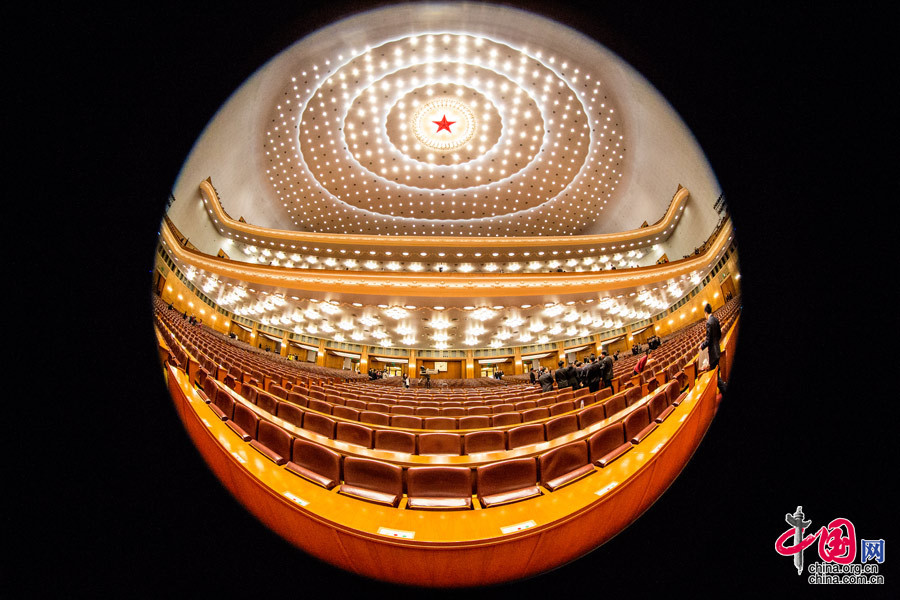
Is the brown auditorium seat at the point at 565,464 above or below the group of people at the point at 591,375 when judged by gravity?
below

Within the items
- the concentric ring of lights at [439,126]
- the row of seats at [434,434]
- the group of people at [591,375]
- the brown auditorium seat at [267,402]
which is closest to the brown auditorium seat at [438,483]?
the row of seats at [434,434]

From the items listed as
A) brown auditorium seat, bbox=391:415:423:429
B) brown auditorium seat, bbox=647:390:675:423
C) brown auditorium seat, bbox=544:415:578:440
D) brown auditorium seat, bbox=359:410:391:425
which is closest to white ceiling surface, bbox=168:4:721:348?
brown auditorium seat, bbox=647:390:675:423

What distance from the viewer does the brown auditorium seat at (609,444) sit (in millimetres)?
1423

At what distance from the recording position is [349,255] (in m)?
9.19

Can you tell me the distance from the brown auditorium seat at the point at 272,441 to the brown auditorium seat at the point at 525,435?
4.67 feet

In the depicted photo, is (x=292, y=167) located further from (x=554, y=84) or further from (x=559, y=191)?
(x=559, y=191)

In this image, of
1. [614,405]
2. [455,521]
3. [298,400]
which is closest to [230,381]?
[298,400]

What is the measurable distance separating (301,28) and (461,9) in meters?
0.65

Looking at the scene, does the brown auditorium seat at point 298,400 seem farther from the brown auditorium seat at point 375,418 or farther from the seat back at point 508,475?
the seat back at point 508,475

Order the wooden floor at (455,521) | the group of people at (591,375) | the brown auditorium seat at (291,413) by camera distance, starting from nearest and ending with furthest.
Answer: the wooden floor at (455,521), the brown auditorium seat at (291,413), the group of people at (591,375)

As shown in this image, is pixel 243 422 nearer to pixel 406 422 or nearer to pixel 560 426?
pixel 406 422

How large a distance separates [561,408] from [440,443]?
1504 mm

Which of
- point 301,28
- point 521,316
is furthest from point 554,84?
point 521,316

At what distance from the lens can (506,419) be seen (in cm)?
253
